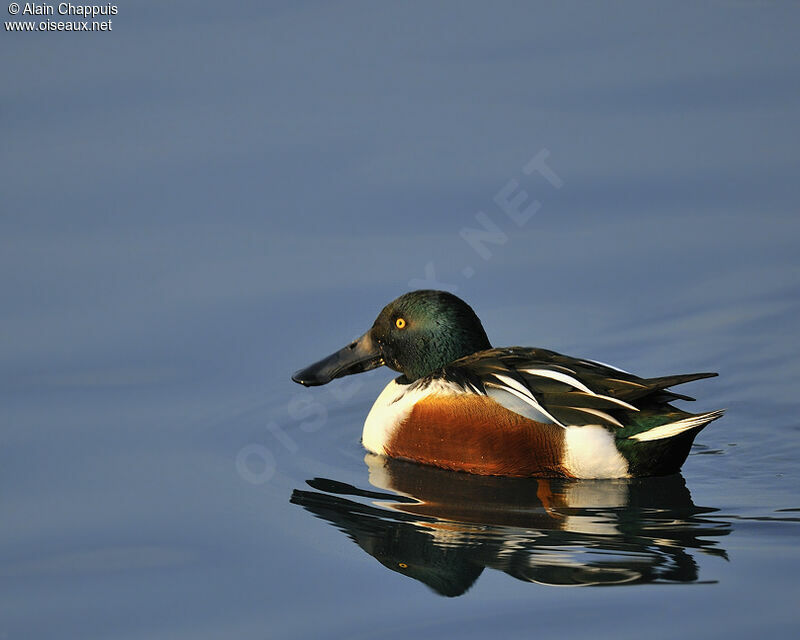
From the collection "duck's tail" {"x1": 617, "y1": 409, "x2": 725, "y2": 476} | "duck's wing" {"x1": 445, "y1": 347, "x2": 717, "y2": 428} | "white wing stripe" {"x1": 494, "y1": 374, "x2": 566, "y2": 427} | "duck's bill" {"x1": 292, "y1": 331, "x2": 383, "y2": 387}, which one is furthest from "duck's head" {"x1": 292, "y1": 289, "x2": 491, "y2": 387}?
"duck's tail" {"x1": 617, "y1": 409, "x2": 725, "y2": 476}

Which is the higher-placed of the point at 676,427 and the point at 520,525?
the point at 676,427

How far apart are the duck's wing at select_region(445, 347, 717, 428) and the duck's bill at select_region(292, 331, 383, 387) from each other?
1.04 metres

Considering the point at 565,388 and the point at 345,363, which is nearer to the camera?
the point at 565,388

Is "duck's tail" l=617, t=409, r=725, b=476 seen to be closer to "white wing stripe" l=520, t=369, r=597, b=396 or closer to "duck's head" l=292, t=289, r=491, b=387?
"white wing stripe" l=520, t=369, r=597, b=396

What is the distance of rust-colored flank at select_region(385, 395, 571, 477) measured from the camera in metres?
8.18

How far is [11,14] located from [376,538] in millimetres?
7231

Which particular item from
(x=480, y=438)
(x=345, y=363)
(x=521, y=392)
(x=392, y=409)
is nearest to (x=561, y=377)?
(x=521, y=392)

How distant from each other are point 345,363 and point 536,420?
1.60 m

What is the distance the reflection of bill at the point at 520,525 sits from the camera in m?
6.74

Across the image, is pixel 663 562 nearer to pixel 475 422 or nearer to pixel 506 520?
pixel 506 520

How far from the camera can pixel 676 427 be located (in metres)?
7.85

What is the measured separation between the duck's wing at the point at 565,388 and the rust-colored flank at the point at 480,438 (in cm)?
7

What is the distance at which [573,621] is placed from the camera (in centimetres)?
620

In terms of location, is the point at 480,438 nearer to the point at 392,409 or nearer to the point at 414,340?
the point at 392,409
